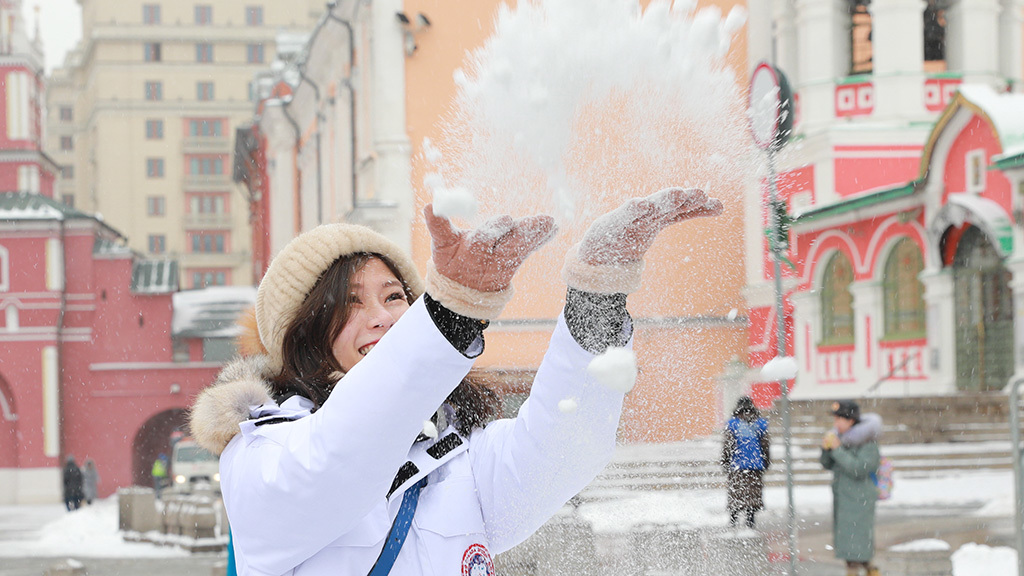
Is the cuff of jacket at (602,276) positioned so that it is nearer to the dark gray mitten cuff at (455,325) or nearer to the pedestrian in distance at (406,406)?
the pedestrian in distance at (406,406)

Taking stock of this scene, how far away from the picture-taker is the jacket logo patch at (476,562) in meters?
1.98

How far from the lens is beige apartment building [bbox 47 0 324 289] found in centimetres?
6988

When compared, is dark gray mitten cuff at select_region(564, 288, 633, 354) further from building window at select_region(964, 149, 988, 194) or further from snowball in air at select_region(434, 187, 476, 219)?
building window at select_region(964, 149, 988, 194)

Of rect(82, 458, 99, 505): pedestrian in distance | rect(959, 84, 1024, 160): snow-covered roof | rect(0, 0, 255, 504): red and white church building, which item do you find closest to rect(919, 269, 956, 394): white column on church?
rect(959, 84, 1024, 160): snow-covered roof

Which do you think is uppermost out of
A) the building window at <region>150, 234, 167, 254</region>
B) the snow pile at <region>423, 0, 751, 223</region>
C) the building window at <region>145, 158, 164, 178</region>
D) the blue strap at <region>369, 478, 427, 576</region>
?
the building window at <region>145, 158, 164, 178</region>

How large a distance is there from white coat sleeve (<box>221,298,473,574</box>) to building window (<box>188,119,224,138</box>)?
7156 cm

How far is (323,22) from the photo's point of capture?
20578 millimetres

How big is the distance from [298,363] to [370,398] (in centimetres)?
57

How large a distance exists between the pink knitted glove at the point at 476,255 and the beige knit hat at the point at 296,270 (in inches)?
22.6

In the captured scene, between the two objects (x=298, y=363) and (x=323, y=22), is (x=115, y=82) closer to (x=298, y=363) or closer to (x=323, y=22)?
(x=323, y=22)

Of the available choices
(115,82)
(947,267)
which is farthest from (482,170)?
(115,82)

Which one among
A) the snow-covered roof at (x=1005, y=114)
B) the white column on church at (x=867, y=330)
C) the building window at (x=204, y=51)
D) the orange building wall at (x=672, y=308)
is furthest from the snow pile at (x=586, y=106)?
the building window at (x=204, y=51)

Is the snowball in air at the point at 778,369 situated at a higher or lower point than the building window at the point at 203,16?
lower

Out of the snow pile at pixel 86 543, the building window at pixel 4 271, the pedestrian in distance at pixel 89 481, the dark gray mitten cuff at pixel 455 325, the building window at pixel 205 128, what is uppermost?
the building window at pixel 205 128
